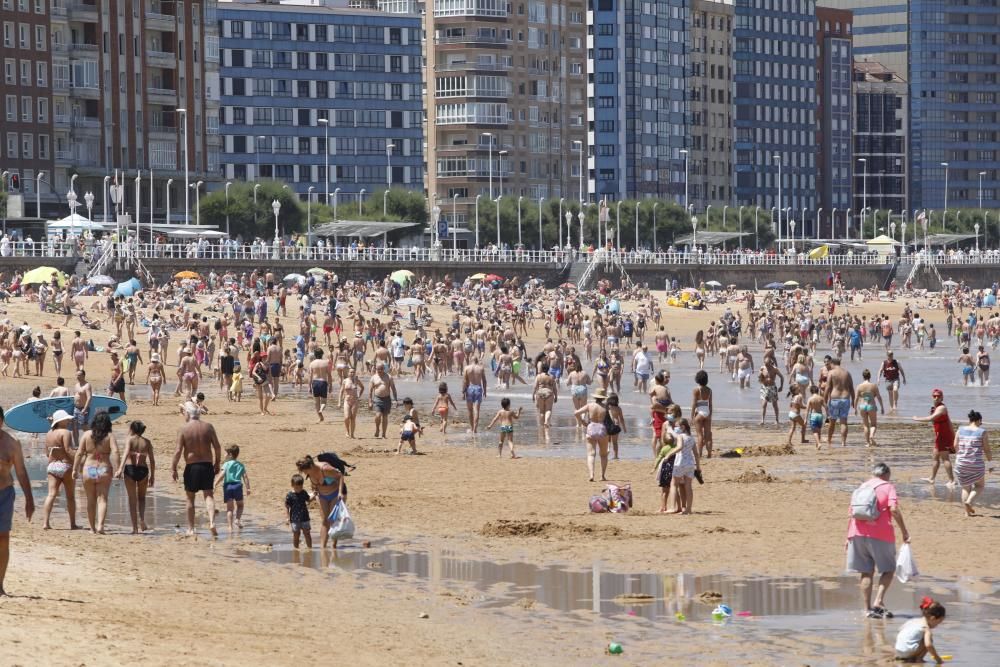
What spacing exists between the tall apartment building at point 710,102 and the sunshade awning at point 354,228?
6396 centimetres

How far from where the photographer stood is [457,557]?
61.7 feet

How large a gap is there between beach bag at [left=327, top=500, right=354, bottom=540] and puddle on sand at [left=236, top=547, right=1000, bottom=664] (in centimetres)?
19

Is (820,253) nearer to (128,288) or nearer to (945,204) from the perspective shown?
(945,204)

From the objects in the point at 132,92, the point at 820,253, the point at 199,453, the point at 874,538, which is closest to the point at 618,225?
the point at 820,253

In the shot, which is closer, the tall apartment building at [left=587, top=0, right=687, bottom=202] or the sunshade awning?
the sunshade awning

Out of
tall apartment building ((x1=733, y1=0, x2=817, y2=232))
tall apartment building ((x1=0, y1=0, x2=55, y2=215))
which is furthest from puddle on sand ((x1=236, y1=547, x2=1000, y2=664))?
tall apartment building ((x1=733, y1=0, x2=817, y2=232))

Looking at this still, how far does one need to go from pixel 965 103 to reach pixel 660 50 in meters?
42.4

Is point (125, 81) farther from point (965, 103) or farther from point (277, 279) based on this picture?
point (965, 103)

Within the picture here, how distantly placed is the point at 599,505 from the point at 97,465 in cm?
565

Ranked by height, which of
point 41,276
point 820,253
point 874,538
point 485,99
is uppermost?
point 485,99

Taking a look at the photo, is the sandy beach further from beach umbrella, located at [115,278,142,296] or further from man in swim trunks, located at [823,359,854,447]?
beach umbrella, located at [115,278,142,296]

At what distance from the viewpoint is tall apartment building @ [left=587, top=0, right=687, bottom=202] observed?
6156 inches

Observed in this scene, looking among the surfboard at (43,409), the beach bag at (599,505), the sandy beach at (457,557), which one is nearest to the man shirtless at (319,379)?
the sandy beach at (457,557)

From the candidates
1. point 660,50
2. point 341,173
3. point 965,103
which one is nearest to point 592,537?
point 341,173
